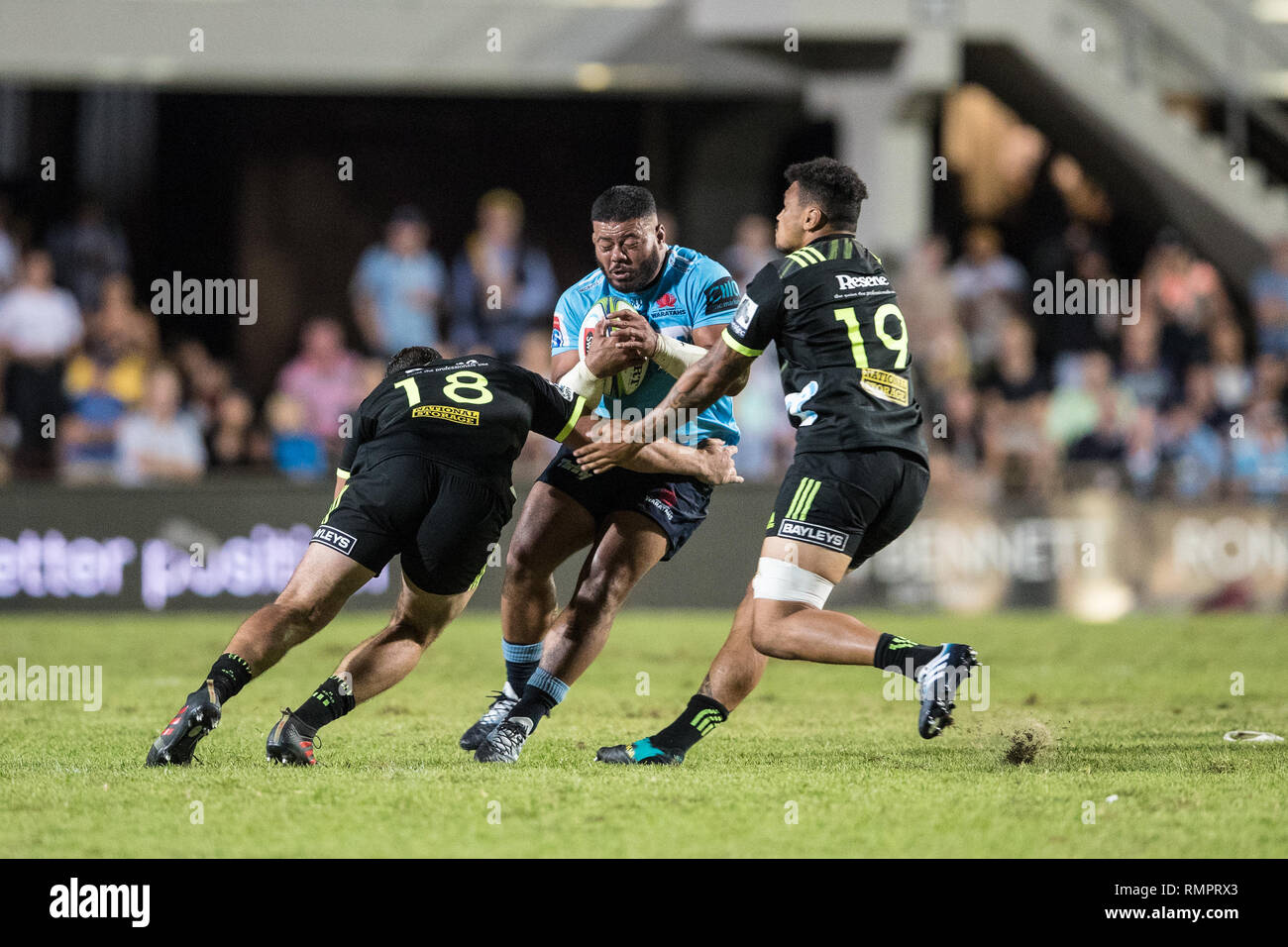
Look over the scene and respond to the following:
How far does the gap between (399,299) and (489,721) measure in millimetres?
9657

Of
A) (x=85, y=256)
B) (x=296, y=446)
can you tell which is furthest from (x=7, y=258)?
(x=296, y=446)

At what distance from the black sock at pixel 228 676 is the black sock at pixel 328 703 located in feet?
1.16

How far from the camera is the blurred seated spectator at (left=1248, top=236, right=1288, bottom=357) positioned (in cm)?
1678

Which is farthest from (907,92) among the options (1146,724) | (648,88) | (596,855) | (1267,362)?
(596,855)

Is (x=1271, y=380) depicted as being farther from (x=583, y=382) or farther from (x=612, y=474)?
(x=583, y=382)

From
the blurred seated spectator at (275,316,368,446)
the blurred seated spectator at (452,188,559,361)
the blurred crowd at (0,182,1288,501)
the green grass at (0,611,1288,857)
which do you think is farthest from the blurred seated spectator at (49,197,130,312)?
the green grass at (0,611,1288,857)

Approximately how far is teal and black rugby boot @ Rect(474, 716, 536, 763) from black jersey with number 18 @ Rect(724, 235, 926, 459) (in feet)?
5.59

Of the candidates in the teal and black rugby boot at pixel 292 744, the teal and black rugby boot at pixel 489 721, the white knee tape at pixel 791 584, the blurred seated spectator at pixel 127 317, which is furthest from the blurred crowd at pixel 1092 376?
the teal and black rugby boot at pixel 292 744

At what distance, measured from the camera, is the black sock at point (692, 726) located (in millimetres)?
6871

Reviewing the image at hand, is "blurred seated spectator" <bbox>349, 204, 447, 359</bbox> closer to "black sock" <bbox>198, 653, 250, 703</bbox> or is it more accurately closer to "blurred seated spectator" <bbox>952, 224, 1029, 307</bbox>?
"blurred seated spectator" <bbox>952, 224, 1029, 307</bbox>

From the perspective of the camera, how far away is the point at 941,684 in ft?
19.9

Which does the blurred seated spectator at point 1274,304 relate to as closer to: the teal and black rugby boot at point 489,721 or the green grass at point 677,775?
the green grass at point 677,775

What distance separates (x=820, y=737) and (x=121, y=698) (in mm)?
4003

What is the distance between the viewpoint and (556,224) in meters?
21.0
